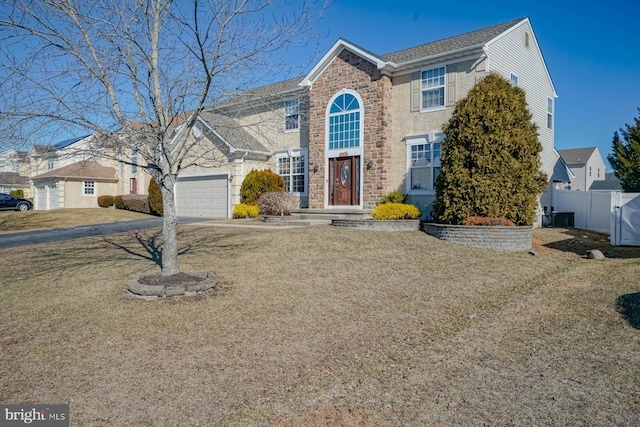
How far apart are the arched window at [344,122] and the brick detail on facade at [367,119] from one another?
0.32 meters

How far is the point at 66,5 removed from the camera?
7.50 metres

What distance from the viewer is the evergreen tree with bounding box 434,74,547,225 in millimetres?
12648

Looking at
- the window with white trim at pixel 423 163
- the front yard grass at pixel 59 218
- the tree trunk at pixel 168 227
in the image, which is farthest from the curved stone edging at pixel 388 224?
the front yard grass at pixel 59 218

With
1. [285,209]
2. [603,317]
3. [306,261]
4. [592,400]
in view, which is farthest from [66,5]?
[285,209]

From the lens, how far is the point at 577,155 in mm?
50250

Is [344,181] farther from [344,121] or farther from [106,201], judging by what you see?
[106,201]

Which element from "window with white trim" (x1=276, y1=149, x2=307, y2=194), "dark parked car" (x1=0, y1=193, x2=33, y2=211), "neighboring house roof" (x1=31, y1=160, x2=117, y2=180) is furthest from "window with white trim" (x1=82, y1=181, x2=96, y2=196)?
"window with white trim" (x1=276, y1=149, x2=307, y2=194)

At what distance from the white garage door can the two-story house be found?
28.9 inches

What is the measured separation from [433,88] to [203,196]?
41.9 ft

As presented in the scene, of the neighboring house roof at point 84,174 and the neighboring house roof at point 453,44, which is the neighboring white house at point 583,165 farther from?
Answer: the neighboring house roof at point 84,174

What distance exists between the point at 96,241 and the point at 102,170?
903 inches

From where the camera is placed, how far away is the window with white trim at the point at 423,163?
16266 millimetres

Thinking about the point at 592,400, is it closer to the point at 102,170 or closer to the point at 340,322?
the point at 340,322

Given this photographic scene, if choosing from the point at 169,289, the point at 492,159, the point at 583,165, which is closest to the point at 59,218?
the point at 169,289
